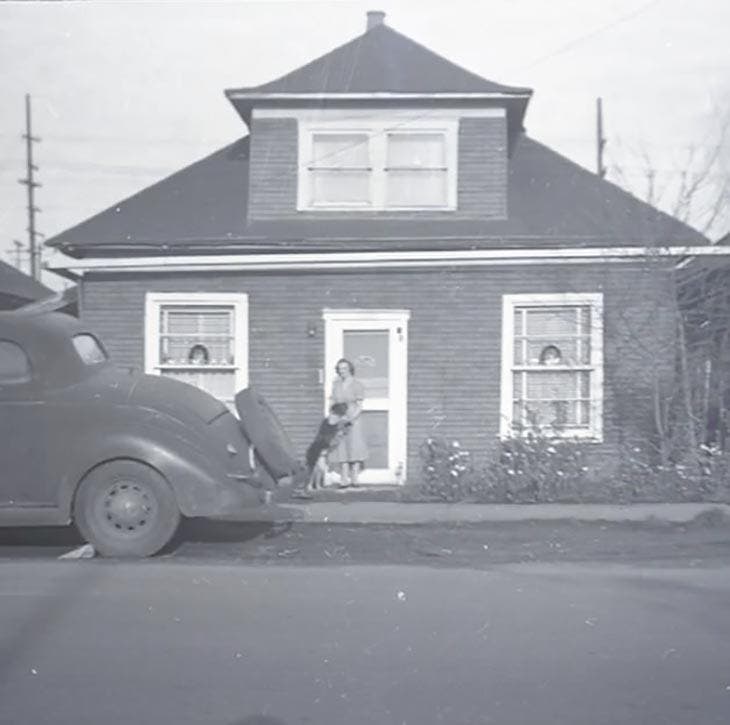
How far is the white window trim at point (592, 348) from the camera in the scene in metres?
12.7

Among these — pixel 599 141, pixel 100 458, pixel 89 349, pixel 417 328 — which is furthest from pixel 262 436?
pixel 599 141

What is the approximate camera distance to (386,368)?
42.3 ft

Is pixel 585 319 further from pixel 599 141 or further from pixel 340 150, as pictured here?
pixel 340 150

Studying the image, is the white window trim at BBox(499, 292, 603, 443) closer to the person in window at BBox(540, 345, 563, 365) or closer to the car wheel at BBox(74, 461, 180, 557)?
the person in window at BBox(540, 345, 563, 365)

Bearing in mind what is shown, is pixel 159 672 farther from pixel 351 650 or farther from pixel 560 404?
Answer: pixel 560 404

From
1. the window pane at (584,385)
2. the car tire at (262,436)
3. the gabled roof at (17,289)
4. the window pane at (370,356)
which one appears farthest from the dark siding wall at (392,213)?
the car tire at (262,436)

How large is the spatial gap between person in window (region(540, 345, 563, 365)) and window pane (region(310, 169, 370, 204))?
2993 millimetres

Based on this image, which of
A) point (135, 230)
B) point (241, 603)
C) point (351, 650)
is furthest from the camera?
point (135, 230)

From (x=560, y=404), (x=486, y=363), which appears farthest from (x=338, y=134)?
(x=560, y=404)

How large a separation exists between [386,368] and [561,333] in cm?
224

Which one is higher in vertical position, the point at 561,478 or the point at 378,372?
the point at 378,372

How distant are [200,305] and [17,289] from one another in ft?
12.4

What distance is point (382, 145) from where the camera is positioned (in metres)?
13.5

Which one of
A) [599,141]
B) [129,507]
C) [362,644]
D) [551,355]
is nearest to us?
[362,644]
